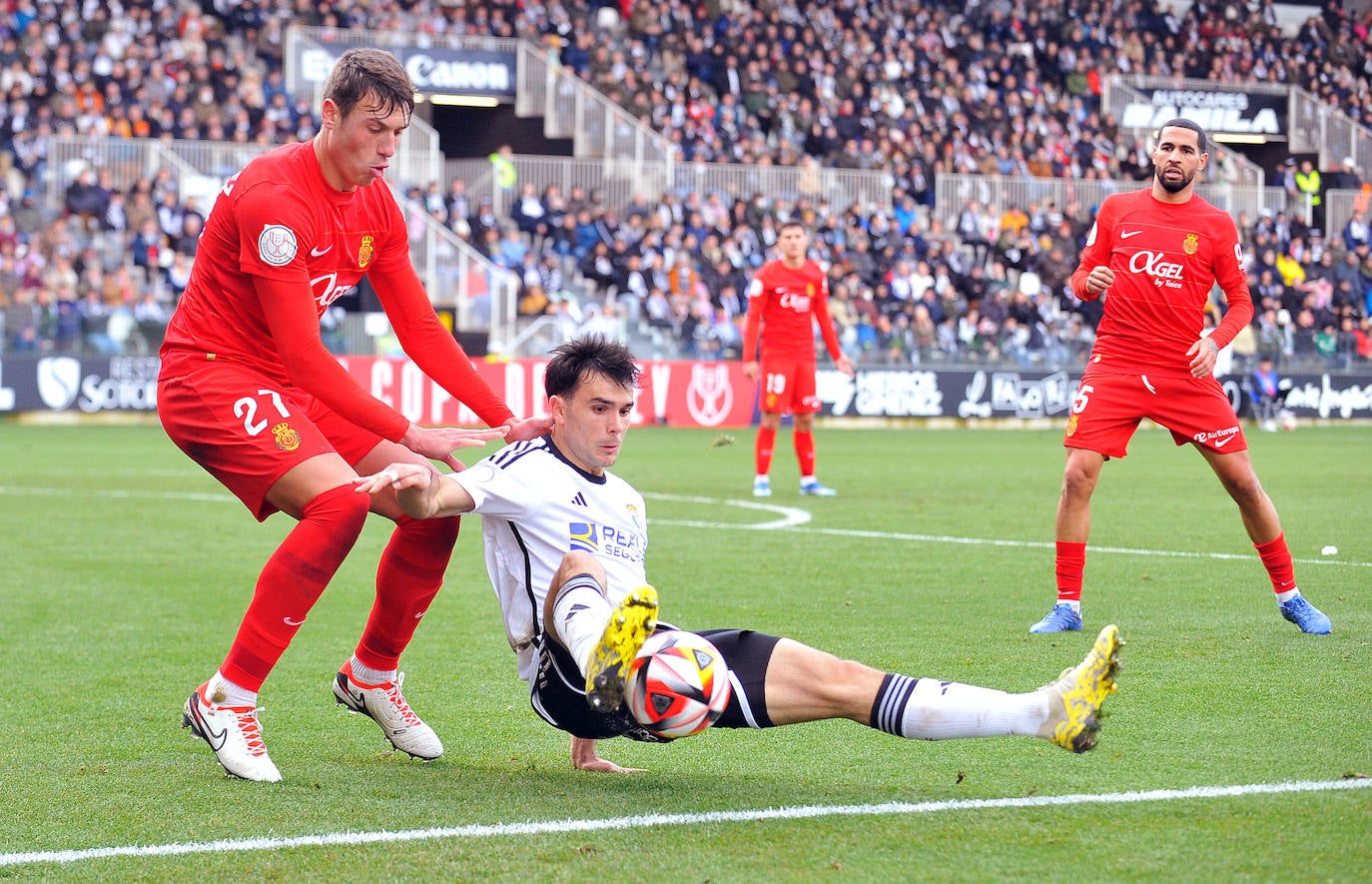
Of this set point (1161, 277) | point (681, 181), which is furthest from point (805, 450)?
point (681, 181)

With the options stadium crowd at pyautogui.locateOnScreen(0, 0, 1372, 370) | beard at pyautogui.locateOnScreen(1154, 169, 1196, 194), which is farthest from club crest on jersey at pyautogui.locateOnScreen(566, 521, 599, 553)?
stadium crowd at pyautogui.locateOnScreen(0, 0, 1372, 370)

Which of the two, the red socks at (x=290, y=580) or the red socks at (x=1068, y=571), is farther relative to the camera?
the red socks at (x=1068, y=571)

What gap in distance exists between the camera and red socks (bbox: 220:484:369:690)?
16.0 feet

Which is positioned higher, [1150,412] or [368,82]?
[368,82]

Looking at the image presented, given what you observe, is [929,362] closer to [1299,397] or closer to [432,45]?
[1299,397]

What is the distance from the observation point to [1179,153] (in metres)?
7.43

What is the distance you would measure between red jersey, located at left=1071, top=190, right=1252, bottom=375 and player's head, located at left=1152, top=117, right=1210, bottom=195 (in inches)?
6.9

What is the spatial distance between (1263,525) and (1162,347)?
949 millimetres

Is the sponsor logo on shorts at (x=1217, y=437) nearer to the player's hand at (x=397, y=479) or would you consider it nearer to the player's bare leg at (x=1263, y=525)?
the player's bare leg at (x=1263, y=525)

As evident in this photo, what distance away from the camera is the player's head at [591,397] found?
15.3ft

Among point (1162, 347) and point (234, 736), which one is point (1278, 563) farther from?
point (234, 736)

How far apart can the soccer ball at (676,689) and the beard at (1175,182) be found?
14.3ft

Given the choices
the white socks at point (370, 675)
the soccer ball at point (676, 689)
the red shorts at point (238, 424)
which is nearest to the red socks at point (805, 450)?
the white socks at point (370, 675)

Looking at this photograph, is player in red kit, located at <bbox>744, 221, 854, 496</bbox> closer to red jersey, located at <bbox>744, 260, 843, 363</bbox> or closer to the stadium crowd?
red jersey, located at <bbox>744, 260, 843, 363</bbox>
